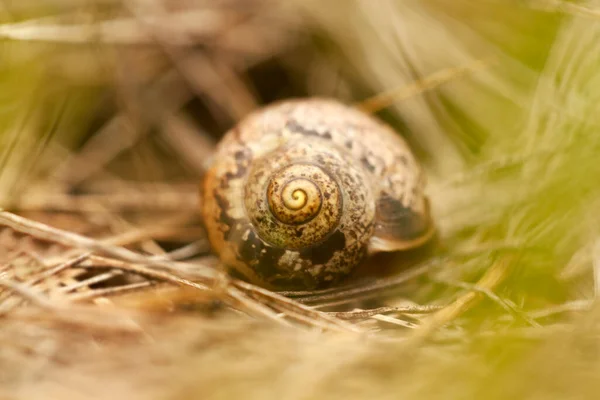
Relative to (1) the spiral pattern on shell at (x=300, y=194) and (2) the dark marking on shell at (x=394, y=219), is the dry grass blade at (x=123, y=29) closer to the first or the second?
(1) the spiral pattern on shell at (x=300, y=194)

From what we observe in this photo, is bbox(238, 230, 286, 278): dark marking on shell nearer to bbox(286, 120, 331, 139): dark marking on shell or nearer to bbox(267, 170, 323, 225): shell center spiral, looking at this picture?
bbox(267, 170, 323, 225): shell center spiral

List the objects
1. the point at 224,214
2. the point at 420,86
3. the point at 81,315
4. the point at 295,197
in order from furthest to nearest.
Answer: the point at 420,86 → the point at 224,214 → the point at 295,197 → the point at 81,315

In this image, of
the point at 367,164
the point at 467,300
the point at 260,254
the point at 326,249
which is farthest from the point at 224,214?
the point at 467,300

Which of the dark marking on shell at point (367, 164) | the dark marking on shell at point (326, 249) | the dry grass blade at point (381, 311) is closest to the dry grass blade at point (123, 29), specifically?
the dark marking on shell at point (367, 164)

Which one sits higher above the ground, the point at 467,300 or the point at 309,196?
the point at 309,196

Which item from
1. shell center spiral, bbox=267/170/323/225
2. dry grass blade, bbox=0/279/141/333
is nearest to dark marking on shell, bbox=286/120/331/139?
shell center spiral, bbox=267/170/323/225

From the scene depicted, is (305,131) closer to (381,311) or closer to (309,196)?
(309,196)

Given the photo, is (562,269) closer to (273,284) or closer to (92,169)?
(273,284)

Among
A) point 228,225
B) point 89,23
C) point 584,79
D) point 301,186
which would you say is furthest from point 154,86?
point 584,79
